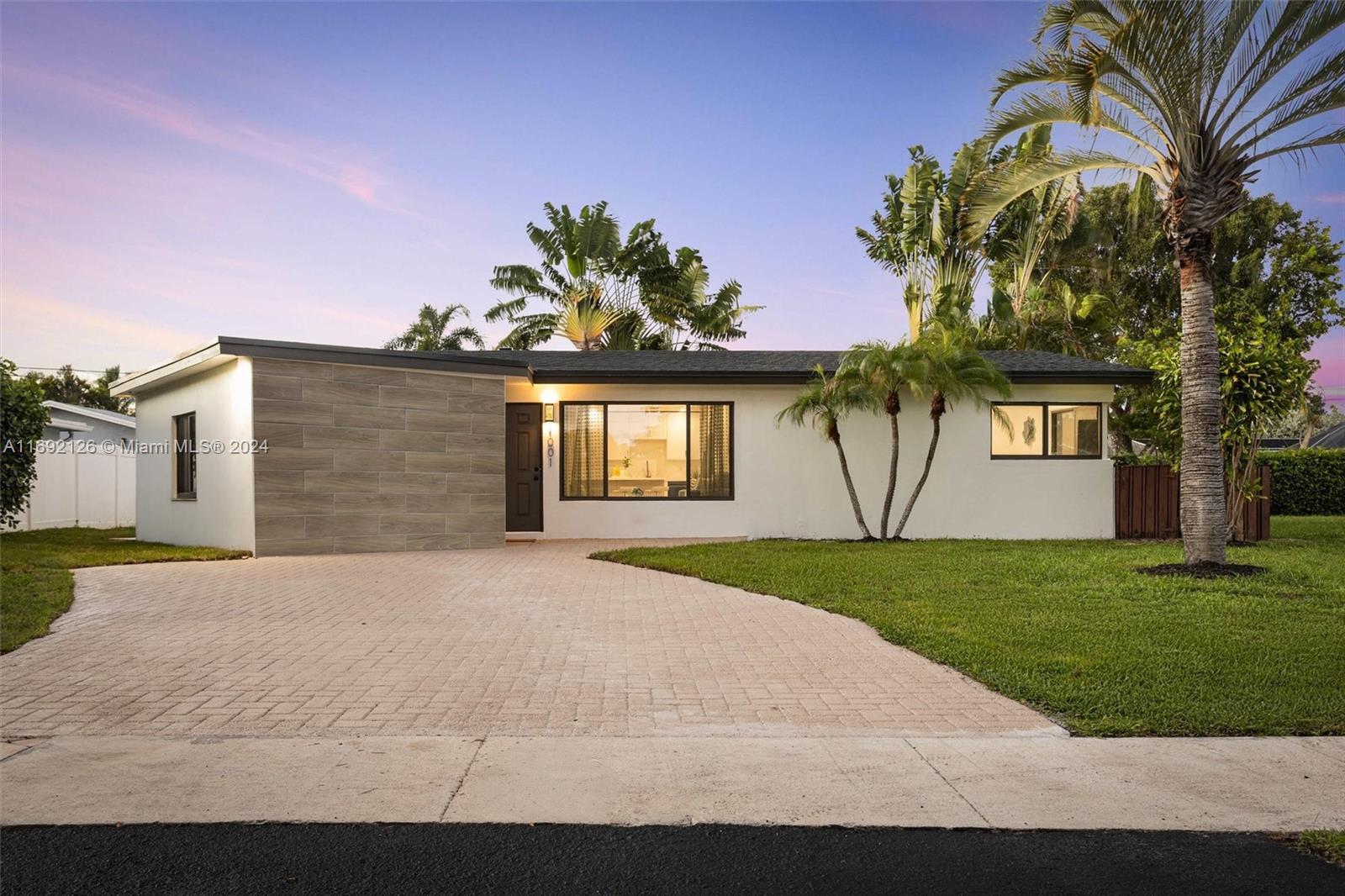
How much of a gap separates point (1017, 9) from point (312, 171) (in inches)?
530

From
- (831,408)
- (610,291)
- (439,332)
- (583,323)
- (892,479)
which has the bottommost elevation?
(892,479)

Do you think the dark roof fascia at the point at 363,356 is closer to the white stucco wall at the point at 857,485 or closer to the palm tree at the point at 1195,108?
the white stucco wall at the point at 857,485

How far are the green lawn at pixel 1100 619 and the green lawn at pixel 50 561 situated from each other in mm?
6370

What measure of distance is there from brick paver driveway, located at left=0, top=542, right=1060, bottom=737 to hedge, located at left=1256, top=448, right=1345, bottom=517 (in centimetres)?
2010

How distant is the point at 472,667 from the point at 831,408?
915cm

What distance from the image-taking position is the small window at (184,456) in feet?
47.4

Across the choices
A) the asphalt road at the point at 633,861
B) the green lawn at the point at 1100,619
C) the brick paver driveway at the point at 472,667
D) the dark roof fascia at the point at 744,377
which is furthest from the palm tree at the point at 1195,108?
the asphalt road at the point at 633,861

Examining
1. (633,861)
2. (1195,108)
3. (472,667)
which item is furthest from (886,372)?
(633,861)

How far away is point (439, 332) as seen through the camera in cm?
3136

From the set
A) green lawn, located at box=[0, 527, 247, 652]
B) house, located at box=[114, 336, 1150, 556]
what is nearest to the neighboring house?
green lawn, located at box=[0, 527, 247, 652]

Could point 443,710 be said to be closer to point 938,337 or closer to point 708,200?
point 938,337

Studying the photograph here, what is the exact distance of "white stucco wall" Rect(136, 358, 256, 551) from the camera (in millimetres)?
12234

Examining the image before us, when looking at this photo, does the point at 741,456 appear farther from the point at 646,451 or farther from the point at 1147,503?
the point at 1147,503

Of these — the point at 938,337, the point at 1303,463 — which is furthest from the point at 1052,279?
the point at 938,337
